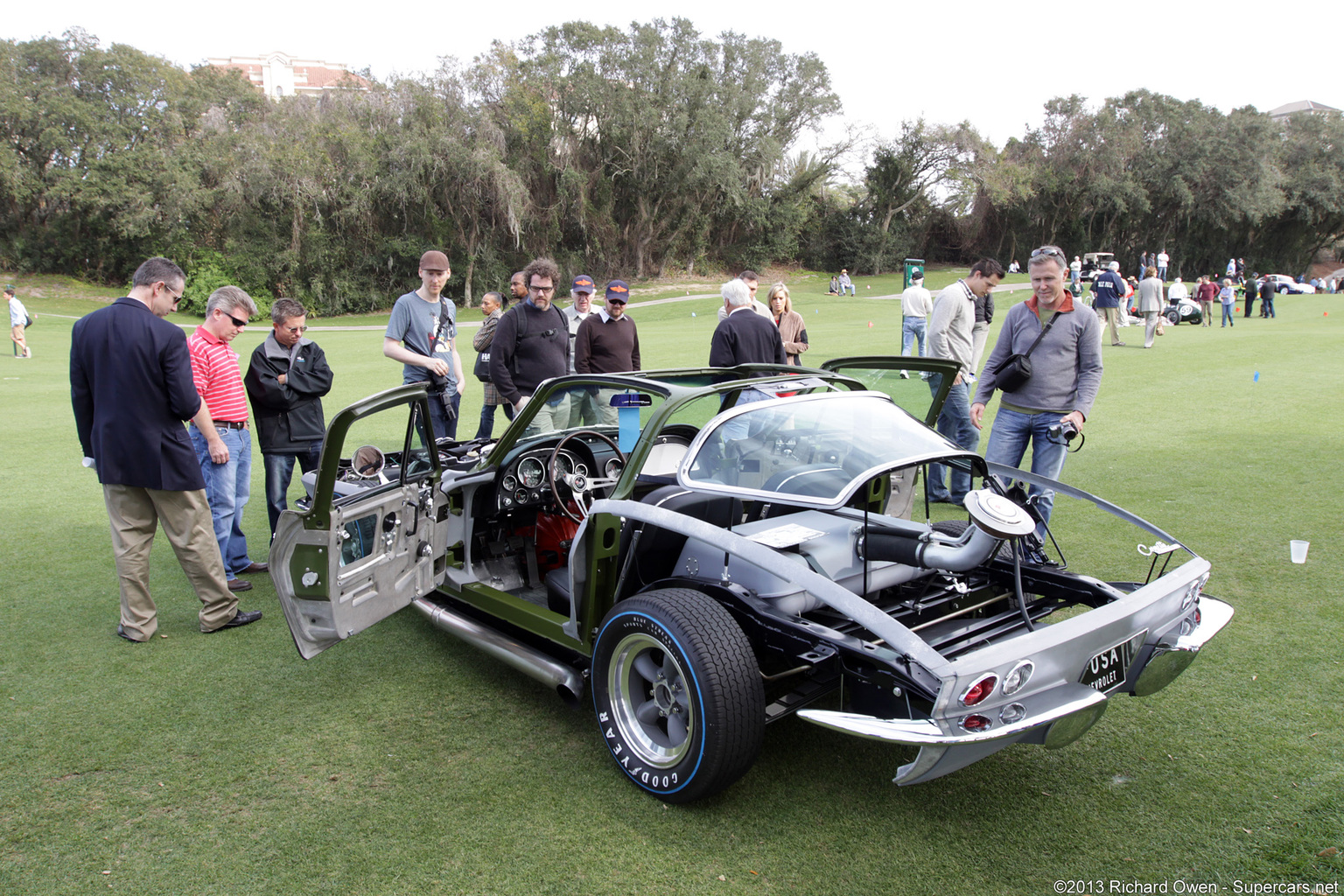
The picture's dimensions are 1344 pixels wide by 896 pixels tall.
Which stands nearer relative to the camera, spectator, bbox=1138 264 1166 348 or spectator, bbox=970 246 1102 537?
spectator, bbox=970 246 1102 537

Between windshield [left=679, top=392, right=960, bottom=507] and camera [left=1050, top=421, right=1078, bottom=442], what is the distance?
1788 millimetres

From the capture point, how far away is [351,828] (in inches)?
109

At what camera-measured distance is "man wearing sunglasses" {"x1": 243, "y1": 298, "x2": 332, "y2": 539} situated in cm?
511

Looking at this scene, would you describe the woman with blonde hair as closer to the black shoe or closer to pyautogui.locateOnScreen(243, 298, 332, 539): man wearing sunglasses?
pyautogui.locateOnScreen(243, 298, 332, 539): man wearing sunglasses

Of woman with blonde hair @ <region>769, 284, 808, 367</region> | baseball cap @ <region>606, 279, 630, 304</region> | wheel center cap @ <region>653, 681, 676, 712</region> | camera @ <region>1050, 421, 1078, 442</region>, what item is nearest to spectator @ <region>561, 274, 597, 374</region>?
baseball cap @ <region>606, 279, 630, 304</region>

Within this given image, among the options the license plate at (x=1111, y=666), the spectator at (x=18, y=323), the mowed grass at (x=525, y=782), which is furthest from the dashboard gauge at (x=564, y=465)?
the spectator at (x=18, y=323)

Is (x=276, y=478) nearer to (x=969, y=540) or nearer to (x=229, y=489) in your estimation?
(x=229, y=489)

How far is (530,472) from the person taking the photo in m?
4.12

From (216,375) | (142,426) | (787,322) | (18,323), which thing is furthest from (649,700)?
(18,323)

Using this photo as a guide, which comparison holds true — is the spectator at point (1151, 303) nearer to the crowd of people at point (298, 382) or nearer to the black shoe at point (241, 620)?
the crowd of people at point (298, 382)

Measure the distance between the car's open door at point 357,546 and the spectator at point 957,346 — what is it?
160 inches

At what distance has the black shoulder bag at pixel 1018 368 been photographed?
4949 millimetres

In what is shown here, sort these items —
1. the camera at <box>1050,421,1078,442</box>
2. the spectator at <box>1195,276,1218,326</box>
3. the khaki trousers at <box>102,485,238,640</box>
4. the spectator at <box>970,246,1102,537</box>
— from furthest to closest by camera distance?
the spectator at <box>1195,276,1218,326</box>, the spectator at <box>970,246,1102,537</box>, the camera at <box>1050,421,1078,442</box>, the khaki trousers at <box>102,485,238,640</box>

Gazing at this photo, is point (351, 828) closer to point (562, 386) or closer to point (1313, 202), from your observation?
point (562, 386)
